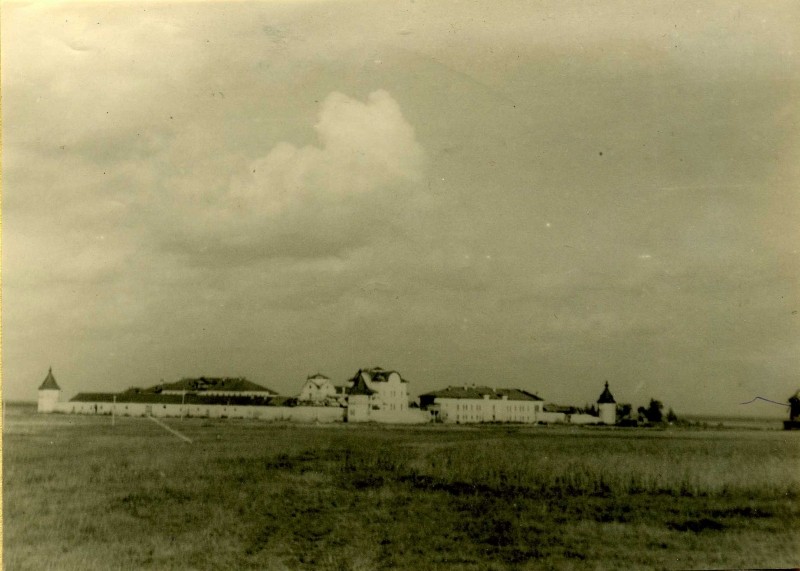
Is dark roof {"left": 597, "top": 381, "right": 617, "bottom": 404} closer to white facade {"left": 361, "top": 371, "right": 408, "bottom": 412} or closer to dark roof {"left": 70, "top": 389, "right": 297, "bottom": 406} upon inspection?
white facade {"left": 361, "top": 371, "right": 408, "bottom": 412}

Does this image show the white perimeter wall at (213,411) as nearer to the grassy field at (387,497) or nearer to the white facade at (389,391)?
the grassy field at (387,497)

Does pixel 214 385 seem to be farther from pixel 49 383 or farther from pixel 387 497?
pixel 387 497

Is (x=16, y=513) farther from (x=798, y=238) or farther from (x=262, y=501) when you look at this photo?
(x=798, y=238)

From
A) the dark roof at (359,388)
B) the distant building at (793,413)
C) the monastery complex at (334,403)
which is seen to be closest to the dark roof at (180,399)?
the monastery complex at (334,403)

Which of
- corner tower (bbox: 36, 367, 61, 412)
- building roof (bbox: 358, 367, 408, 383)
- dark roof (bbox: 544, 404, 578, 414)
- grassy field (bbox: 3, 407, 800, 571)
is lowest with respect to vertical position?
grassy field (bbox: 3, 407, 800, 571)

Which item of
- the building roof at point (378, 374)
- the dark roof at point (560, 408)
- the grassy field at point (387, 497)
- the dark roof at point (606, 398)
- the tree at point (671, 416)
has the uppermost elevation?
the building roof at point (378, 374)

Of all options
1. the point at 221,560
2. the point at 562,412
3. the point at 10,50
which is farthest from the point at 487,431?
the point at 10,50

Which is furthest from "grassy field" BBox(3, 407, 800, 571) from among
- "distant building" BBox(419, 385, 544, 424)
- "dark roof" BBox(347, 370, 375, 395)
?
"dark roof" BBox(347, 370, 375, 395)
